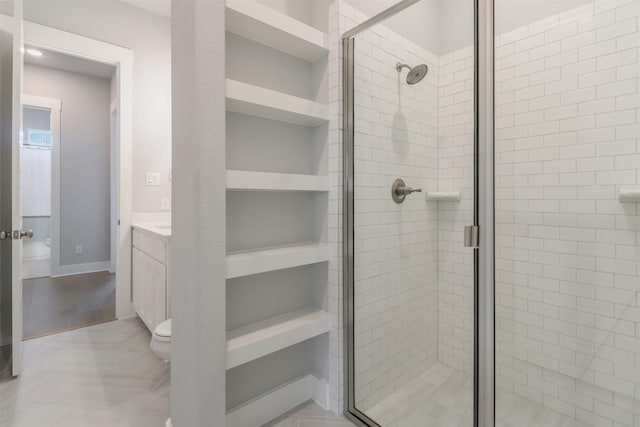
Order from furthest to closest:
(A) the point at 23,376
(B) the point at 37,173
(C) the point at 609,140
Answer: (B) the point at 37,173 → (A) the point at 23,376 → (C) the point at 609,140

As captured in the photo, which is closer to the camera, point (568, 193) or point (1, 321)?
point (568, 193)

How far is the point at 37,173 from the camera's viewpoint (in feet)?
16.0

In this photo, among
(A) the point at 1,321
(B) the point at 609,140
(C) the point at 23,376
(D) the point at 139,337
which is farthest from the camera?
(D) the point at 139,337

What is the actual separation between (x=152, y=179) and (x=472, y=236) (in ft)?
9.87

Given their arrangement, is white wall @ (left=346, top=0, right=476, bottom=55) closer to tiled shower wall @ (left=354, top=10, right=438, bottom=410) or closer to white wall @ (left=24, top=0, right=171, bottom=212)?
tiled shower wall @ (left=354, top=10, right=438, bottom=410)

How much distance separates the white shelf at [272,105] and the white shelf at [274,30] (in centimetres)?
27

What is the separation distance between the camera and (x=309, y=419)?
65.2 inches

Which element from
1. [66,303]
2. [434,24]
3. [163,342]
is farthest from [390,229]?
[66,303]

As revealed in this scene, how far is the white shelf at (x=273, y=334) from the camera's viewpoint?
4.63 ft

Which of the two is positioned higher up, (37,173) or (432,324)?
(37,173)

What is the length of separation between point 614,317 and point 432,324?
843 mm

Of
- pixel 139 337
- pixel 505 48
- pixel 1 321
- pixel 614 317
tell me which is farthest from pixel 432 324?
pixel 1 321

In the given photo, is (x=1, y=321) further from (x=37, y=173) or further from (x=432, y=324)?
(x=37, y=173)

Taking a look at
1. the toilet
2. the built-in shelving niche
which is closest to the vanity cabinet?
the toilet
